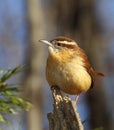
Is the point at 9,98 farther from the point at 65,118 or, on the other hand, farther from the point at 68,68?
the point at 68,68

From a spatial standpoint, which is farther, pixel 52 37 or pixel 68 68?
pixel 52 37

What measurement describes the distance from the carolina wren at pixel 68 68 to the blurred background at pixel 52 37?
16.5ft

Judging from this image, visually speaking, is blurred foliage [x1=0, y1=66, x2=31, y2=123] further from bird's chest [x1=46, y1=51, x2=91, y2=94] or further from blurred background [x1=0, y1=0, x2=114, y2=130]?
blurred background [x1=0, y1=0, x2=114, y2=130]

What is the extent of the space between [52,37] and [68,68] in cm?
708

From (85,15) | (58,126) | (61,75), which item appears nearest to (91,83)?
(61,75)

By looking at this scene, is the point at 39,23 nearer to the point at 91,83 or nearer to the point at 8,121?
the point at 91,83

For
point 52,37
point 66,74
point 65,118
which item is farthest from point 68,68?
point 52,37

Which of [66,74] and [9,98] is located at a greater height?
[9,98]

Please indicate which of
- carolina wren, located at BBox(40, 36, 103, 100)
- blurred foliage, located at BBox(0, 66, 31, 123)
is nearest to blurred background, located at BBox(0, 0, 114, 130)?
carolina wren, located at BBox(40, 36, 103, 100)

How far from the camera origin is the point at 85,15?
1105 cm

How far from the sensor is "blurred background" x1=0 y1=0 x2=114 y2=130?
10.2 m

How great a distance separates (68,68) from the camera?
4.32 meters

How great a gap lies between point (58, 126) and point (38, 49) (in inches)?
324

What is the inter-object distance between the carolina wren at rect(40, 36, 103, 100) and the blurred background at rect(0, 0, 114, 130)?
502 cm
